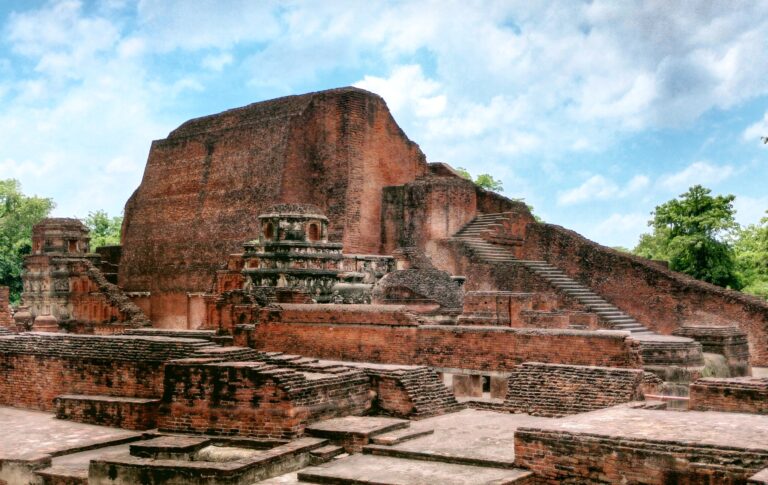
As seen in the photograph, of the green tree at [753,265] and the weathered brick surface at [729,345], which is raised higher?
the green tree at [753,265]

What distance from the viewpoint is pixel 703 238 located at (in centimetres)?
2158

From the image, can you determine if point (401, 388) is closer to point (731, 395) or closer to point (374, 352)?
point (374, 352)

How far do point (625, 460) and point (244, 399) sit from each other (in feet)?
12.5

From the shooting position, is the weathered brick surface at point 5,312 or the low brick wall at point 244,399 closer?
the low brick wall at point 244,399

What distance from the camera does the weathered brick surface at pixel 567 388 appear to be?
8.58 meters

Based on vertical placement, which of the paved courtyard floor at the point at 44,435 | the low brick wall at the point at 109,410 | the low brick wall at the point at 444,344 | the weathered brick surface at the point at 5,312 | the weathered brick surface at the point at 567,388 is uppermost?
the weathered brick surface at the point at 5,312

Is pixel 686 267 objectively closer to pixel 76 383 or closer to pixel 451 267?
pixel 451 267

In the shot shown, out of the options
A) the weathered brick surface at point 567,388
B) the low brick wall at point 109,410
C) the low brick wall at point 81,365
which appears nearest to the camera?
the weathered brick surface at point 567,388

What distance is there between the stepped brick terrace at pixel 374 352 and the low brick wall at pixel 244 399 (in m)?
0.02

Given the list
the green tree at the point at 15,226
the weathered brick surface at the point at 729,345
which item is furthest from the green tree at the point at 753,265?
the green tree at the point at 15,226

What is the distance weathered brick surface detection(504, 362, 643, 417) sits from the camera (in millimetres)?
8578

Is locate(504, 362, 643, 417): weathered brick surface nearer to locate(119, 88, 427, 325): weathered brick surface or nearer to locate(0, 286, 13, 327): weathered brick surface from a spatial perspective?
locate(0, 286, 13, 327): weathered brick surface

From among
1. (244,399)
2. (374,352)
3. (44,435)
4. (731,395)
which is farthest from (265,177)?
(731,395)

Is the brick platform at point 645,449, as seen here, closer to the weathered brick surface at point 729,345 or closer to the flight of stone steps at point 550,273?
the weathered brick surface at point 729,345
